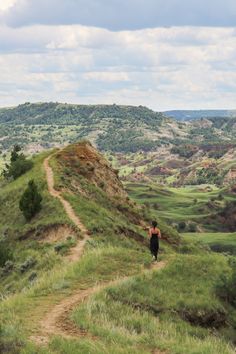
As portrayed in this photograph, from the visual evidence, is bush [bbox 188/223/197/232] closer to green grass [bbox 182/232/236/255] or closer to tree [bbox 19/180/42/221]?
green grass [bbox 182/232/236/255]

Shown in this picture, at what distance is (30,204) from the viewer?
45969 millimetres

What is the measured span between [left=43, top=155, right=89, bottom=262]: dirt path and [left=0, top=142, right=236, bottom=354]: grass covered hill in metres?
0.09

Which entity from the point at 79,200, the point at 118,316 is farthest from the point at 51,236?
the point at 118,316

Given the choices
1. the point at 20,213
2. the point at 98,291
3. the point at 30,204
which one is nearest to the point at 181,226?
the point at 20,213

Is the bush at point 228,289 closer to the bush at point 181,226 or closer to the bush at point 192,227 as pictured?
the bush at point 181,226

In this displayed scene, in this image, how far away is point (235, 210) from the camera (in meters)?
174

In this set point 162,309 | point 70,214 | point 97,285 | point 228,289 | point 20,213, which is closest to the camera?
point 162,309

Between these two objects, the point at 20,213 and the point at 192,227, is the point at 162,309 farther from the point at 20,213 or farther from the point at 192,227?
the point at 192,227

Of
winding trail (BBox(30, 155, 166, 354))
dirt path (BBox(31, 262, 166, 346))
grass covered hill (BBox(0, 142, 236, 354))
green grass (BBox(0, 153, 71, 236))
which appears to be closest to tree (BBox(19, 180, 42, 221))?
green grass (BBox(0, 153, 71, 236))

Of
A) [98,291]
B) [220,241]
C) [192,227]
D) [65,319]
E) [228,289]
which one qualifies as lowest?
[192,227]

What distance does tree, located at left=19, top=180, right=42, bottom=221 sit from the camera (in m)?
46.2

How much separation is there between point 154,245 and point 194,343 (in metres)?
12.3

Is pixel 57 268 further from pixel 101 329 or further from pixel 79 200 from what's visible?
pixel 79 200

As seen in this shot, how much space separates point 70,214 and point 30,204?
4.51m
